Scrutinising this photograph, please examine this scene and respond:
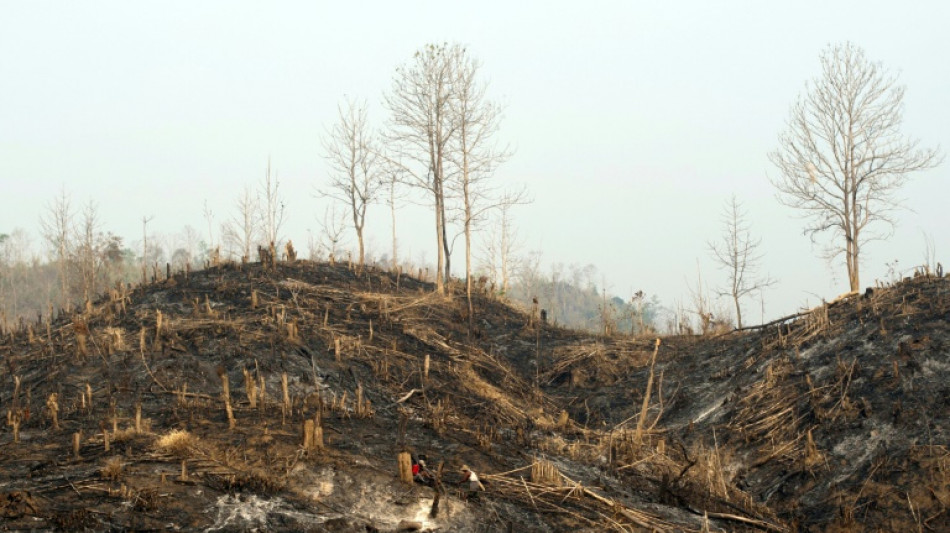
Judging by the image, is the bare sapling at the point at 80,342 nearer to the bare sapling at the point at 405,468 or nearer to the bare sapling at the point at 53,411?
the bare sapling at the point at 53,411

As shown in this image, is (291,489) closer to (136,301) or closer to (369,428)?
(369,428)

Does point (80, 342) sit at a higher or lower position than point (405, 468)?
higher

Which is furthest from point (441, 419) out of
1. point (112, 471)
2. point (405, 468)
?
point (112, 471)

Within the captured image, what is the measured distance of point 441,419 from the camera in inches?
417

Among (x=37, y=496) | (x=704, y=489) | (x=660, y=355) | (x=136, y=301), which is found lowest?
(x=704, y=489)

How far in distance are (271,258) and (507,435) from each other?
9.43m

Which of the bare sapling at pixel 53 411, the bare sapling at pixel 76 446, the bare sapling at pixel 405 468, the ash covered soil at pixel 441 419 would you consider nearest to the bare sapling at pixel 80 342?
the ash covered soil at pixel 441 419

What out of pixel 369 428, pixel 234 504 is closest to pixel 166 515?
pixel 234 504

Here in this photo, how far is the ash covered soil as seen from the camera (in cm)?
743

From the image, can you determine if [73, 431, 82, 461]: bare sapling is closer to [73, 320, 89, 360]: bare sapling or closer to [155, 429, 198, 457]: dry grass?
[155, 429, 198, 457]: dry grass

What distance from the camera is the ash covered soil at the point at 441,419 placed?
7.43 metres

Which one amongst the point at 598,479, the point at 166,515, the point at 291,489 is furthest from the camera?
the point at 598,479

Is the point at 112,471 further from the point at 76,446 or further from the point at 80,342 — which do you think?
the point at 80,342

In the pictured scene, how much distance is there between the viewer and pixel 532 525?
25.1ft
